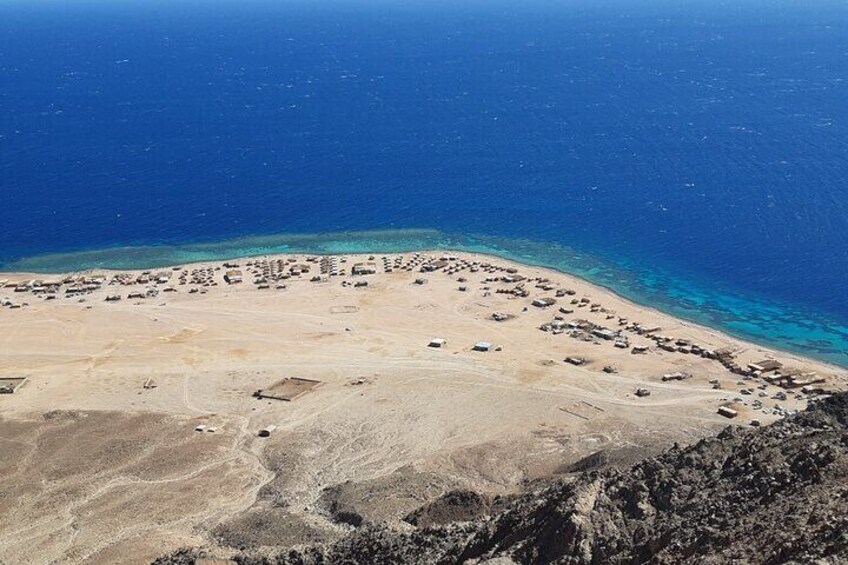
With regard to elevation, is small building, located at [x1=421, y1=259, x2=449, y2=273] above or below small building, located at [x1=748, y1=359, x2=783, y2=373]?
above

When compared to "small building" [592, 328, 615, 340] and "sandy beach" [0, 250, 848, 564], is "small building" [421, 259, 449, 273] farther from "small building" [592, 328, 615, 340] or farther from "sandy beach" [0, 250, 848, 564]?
"small building" [592, 328, 615, 340]

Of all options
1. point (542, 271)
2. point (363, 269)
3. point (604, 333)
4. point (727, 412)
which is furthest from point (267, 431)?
point (542, 271)

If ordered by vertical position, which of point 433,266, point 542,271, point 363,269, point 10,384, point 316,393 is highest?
point 433,266

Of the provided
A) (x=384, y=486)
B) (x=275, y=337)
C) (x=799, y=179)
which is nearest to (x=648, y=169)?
(x=799, y=179)

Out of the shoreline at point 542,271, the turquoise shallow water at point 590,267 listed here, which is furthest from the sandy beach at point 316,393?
the turquoise shallow water at point 590,267

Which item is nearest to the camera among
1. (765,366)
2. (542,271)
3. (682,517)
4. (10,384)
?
(682,517)

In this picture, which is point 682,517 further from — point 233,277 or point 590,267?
point 590,267

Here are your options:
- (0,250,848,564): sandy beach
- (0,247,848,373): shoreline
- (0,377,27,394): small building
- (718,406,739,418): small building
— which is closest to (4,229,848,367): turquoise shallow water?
(0,247,848,373): shoreline

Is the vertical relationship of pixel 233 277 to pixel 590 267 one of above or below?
below
